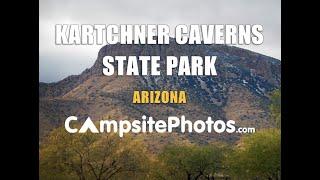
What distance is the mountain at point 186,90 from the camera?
12727 mm

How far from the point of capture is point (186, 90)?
16.4m

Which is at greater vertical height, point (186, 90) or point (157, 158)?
point (186, 90)

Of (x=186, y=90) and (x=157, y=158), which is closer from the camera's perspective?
(x=186, y=90)

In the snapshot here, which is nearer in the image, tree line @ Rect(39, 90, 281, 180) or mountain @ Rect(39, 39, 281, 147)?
mountain @ Rect(39, 39, 281, 147)

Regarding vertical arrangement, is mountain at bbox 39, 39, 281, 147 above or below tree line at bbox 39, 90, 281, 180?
above

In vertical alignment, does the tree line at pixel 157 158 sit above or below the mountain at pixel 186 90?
below

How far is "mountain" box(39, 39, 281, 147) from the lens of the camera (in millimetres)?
12727

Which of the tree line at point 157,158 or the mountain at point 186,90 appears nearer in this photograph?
the mountain at point 186,90

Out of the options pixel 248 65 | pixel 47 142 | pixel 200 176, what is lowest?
pixel 200 176
